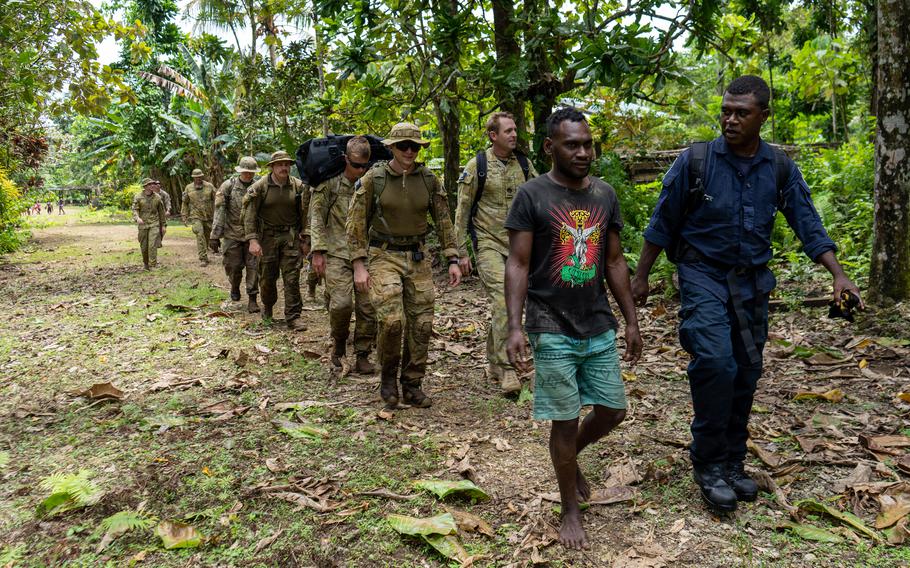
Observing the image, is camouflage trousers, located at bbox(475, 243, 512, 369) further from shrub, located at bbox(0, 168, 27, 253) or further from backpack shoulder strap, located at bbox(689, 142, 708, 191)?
shrub, located at bbox(0, 168, 27, 253)

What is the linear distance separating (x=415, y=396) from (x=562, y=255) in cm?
293

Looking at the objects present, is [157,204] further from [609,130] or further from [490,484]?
[490,484]

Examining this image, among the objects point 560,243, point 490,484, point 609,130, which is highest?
point 609,130

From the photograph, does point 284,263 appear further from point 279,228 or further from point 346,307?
point 346,307

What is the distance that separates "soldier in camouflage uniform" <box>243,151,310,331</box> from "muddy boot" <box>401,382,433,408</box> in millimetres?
3883

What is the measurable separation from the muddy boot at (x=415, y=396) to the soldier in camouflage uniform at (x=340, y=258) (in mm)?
1201

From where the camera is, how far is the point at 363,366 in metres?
7.43

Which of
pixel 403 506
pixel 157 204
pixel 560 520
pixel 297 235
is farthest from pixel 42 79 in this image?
pixel 560 520

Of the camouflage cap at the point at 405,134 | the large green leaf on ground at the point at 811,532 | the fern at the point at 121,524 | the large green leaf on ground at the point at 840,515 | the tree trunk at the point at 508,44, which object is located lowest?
the large green leaf on ground at the point at 811,532

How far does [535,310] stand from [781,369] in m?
3.67

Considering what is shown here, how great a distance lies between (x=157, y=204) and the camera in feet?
54.2

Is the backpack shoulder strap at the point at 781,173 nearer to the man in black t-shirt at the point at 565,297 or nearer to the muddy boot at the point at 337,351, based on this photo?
the man in black t-shirt at the point at 565,297

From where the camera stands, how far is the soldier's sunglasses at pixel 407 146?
5.83 m

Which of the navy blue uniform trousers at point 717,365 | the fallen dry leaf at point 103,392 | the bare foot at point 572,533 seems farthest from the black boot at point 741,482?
the fallen dry leaf at point 103,392
